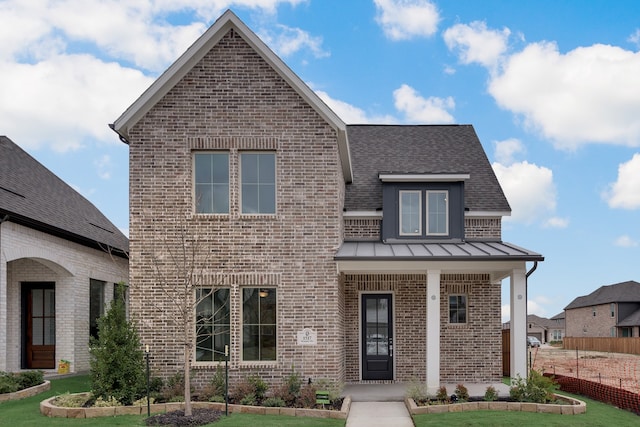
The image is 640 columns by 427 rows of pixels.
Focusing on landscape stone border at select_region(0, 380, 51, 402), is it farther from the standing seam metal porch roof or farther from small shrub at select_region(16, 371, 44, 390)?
the standing seam metal porch roof

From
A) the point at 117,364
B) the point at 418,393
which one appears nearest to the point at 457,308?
the point at 418,393

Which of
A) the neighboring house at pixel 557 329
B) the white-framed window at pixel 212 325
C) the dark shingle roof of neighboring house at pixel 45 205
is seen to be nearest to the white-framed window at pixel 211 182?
the white-framed window at pixel 212 325

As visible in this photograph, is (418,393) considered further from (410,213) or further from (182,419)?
(410,213)

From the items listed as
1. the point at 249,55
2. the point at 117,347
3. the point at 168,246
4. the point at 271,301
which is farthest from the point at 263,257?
the point at 249,55

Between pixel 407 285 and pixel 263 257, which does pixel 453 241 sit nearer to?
pixel 407 285

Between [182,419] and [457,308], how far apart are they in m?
9.19

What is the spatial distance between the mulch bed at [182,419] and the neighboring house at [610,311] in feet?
176

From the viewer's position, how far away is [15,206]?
17.5 meters

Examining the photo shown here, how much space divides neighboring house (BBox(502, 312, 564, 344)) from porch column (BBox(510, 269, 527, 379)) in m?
89.3

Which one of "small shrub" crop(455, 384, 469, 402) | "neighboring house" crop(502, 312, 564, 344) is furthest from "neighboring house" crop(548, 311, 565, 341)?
"small shrub" crop(455, 384, 469, 402)

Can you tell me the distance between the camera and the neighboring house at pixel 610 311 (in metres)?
60.2

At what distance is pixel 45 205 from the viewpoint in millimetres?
20422

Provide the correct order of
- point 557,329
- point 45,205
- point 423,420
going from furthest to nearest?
point 557,329 < point 45,205 < point 423,420

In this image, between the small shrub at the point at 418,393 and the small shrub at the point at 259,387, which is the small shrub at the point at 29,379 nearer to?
the small shrub at the point at 259,387
